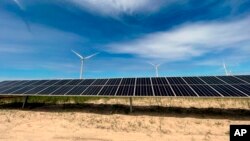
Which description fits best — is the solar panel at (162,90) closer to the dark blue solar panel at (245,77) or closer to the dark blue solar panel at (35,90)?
the dark blue solar panel at (245,77)

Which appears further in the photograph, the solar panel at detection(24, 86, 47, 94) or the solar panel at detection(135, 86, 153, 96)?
the solar panel at detection(24, 86, 47, 94)

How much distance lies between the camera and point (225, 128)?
15.3 metres

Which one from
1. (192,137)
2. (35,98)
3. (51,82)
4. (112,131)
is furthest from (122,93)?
(35,98)

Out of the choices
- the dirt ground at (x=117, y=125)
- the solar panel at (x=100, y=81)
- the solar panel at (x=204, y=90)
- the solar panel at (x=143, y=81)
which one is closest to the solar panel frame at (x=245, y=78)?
the dirt ground at (x=117, y=125)

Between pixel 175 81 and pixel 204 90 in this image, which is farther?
pixel 175 81

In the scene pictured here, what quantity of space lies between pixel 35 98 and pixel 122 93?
1901 centimetres

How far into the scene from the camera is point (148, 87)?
877 inches

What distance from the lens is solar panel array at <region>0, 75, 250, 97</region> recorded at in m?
19.3

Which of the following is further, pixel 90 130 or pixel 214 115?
pixel 214 115

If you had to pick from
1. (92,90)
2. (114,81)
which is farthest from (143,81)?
(92,90)

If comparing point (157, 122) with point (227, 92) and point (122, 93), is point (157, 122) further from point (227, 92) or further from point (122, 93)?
point (227, 92)

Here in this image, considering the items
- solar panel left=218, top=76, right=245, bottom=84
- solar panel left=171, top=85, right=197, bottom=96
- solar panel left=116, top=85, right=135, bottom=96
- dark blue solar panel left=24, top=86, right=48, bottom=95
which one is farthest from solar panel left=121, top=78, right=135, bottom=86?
solar panel left=218, top=76, right=245, bottom=84

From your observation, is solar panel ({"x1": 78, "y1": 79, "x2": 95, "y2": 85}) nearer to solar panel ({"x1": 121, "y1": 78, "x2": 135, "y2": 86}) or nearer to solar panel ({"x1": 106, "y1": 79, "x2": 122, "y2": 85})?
solar panel ({"x1": 106, "y1": 79, "x2": 122, "y2": 85})

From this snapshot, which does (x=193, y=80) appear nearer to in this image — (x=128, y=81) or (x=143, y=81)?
(x=143, y=81)
